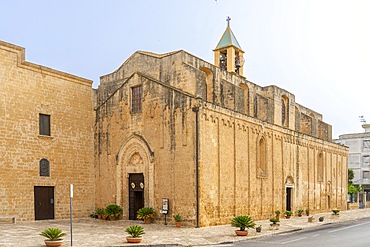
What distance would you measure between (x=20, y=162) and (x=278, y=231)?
14.8 m

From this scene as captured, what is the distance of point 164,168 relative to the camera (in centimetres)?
2359

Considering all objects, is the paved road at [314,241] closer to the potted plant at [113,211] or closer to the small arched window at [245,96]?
the potted plant at [113,211]

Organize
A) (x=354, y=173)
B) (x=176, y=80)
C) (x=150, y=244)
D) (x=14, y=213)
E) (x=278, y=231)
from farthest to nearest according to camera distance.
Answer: (x=354, y=173) < (x=176, y=80) < (x=14, y=213) < (x=278, y=231) < (x=150, y=244)

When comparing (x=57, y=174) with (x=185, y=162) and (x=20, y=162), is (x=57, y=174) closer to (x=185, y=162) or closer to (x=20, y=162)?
(x=20, y=162)

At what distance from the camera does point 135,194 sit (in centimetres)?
2555

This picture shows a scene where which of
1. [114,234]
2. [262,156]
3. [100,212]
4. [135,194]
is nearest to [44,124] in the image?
[100,212]

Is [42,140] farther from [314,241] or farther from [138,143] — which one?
[314,241]

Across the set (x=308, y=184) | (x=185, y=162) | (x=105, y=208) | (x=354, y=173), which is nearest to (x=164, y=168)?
(x=185, y=162)

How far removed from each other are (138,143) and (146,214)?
14.5 feet

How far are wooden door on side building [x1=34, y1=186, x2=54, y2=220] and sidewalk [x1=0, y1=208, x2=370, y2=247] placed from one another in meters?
0.72

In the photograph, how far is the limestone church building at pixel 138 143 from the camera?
22.7m

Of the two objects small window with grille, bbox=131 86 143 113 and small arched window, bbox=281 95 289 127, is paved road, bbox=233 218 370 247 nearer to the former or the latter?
small window with grille, bbox=131 86 143 113

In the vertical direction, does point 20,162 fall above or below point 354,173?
above

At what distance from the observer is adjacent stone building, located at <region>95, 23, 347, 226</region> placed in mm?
22562
